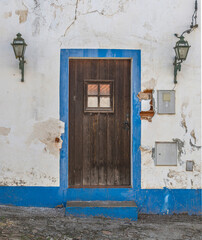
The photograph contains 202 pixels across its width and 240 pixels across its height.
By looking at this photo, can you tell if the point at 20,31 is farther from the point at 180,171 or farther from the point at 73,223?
the point at 180,171

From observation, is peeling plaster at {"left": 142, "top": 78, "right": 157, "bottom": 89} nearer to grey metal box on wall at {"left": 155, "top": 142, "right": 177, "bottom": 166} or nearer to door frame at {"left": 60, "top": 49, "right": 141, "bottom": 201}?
door frame at {"left": 60, "top": 49, "right": 141, "bottom": 201}

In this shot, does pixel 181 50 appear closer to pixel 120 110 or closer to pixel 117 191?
pixel 120 110

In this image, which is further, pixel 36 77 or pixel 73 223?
pixel 36 77

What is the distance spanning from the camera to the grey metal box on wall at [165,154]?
15.3ft

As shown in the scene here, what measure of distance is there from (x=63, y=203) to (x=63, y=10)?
298 centimetres

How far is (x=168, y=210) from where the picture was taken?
4676 mm

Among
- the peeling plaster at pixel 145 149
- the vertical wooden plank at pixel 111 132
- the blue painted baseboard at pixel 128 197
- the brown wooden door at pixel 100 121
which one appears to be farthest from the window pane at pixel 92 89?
the blue painted baseboard at pixel 128 197

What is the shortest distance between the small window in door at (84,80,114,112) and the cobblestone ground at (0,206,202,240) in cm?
167

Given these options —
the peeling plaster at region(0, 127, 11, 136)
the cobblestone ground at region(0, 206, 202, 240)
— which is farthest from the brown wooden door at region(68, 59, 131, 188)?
the peeling plaster at region(0, 127, 11, 136)

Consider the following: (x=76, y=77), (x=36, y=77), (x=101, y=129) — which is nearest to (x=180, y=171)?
(x=101, y=129)

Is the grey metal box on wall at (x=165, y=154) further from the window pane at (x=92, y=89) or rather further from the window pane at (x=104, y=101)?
the window pane at (x=92, y=89)

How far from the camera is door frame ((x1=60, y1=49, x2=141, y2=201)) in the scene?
4637mm

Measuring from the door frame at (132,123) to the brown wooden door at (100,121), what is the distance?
125 millimetres

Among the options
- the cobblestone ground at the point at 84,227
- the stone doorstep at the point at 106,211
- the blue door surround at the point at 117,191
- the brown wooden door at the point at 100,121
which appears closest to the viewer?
the cobblestone ground at the point at 84,227
